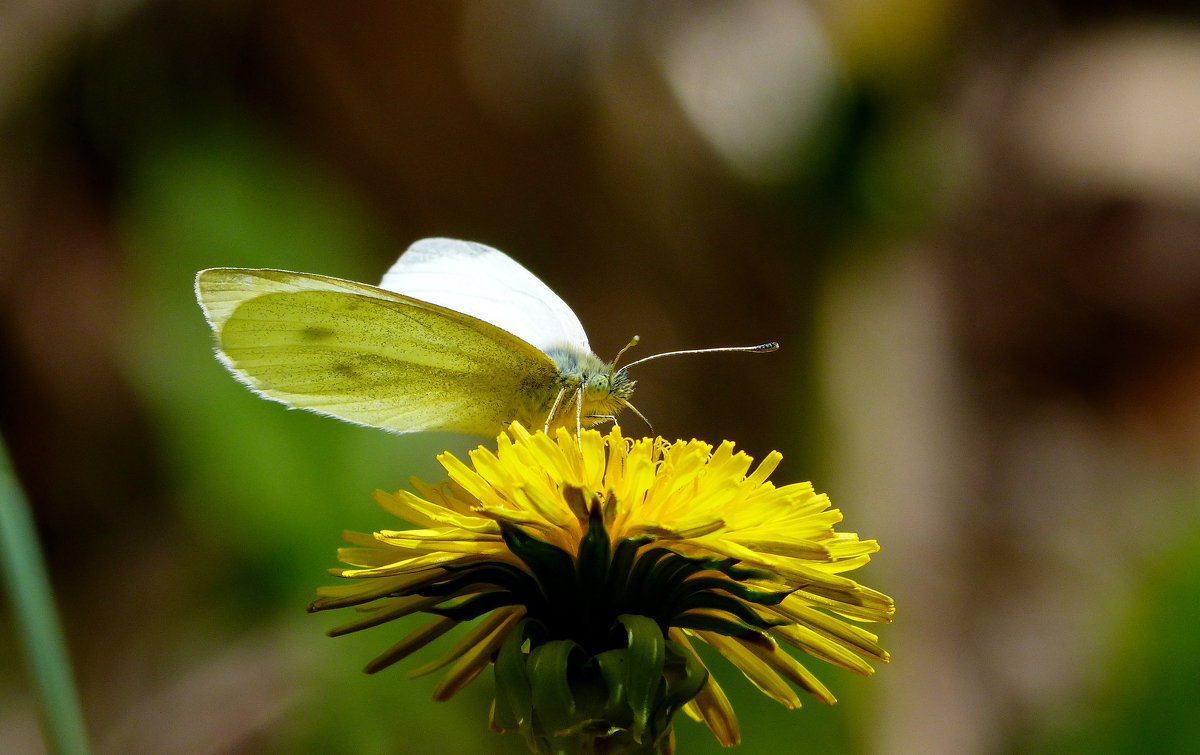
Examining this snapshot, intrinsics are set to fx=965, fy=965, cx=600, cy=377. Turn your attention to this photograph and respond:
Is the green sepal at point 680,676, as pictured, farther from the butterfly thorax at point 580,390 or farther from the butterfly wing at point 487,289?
the butterfly wing at point 487,289

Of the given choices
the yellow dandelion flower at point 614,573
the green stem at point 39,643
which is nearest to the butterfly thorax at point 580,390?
the yellow dandelion flower at point 614,573

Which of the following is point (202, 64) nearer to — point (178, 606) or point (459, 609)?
point (178, 606)

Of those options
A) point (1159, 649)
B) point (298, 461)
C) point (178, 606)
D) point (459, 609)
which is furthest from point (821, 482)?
point (459, 609)

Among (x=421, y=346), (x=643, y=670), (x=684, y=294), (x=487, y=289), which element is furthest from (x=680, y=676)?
(x=684, y=294)

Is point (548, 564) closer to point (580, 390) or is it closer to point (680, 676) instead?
point (680, 676)

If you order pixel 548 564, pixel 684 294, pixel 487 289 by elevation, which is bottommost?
pixel 548 564

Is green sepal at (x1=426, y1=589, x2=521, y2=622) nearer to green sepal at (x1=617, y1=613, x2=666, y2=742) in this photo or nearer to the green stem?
green sepal at (x1=617, y1=613, x2=666, y2=742)

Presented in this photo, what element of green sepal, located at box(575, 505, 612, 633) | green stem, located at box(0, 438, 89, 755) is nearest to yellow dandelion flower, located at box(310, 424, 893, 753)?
green sepal, located at box(575, 505, 612, 633)
